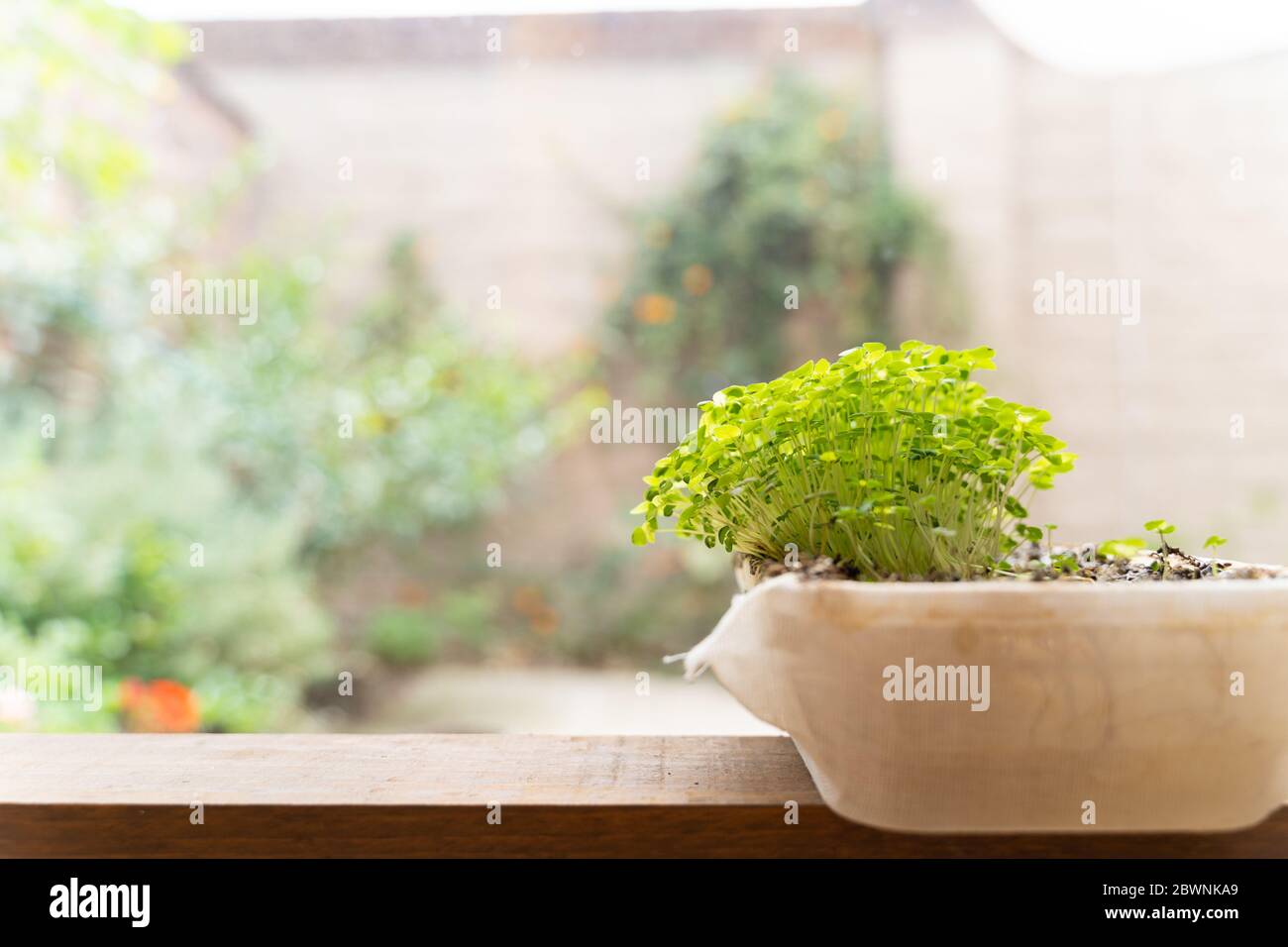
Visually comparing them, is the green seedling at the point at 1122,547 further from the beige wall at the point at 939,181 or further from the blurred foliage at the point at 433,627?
the blurred foliage at the point at 433,627

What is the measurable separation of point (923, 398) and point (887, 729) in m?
0.24

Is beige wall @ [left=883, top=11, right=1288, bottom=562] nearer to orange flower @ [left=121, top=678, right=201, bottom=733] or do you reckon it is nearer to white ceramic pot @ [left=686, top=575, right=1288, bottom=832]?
orange flower @ [left=121, top=678, right=201, bottom=733]

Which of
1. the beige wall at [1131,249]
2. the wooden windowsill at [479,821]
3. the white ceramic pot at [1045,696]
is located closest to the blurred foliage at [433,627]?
the beige wall at [1131,249]

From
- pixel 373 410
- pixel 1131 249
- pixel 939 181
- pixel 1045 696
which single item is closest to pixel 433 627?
pixel 373 410

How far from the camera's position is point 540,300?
421 centimetres

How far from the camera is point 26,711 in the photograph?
6.86ft

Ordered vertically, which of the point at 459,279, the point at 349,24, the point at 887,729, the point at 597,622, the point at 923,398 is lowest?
the point at 597,622

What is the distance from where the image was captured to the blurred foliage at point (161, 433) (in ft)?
8.09

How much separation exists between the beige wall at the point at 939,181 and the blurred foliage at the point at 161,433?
1.79ft

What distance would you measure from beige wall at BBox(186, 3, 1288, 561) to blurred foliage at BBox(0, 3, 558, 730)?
0.55 metres

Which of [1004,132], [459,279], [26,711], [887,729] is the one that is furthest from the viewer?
[459,279]

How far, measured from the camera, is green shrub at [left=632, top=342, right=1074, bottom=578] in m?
0.62
